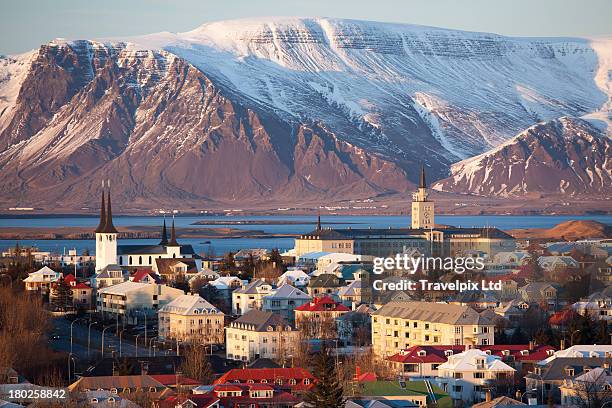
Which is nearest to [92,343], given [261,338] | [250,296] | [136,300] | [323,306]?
[261,338]

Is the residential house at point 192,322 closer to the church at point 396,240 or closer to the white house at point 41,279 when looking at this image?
the white house at point 41,279

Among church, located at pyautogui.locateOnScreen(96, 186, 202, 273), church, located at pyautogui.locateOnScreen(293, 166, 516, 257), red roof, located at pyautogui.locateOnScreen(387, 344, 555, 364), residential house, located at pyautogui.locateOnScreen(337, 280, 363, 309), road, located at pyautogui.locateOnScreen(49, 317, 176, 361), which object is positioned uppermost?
church, located at pyautogui.locateOnScreen(293, 166, 516, 257)

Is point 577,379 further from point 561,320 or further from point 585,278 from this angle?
point 585,278

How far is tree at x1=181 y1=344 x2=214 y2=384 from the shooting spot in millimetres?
51188

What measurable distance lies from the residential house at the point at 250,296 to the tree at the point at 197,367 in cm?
2214

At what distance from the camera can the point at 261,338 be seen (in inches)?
2469

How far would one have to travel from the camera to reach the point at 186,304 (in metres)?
73.4

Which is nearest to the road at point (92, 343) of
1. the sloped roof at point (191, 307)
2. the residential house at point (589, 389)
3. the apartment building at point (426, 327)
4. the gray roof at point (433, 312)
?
the sloped roof at point (191, 307)

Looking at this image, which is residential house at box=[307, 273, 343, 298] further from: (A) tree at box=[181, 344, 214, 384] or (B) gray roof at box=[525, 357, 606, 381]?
(B) gray roof at box=[525, 357, 606, 381]

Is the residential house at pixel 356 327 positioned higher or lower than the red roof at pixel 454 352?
higher

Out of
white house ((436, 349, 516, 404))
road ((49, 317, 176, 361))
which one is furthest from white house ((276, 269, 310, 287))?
white house ((436, 349, 516, 404))

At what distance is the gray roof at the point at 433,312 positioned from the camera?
60.2 m

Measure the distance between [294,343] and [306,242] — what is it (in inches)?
3016

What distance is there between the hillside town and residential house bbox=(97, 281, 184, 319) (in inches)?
4.0
